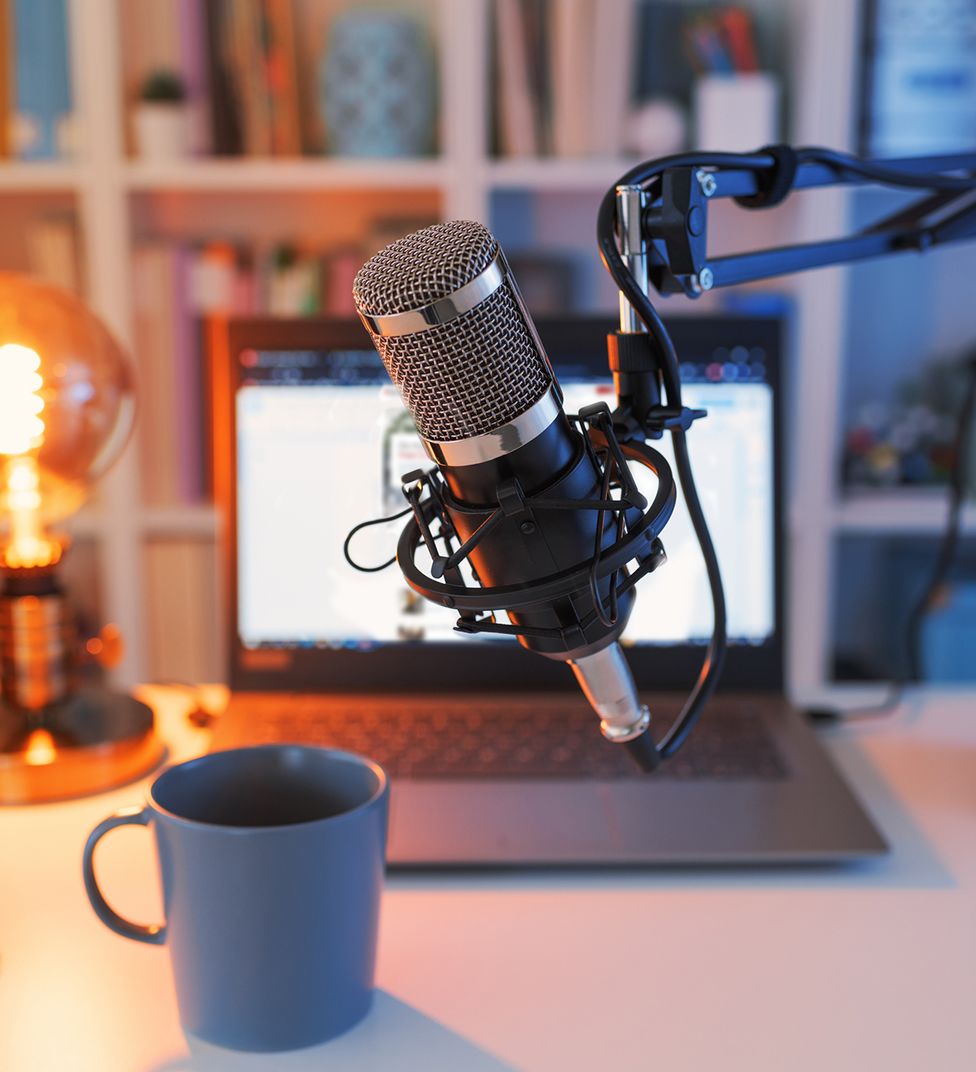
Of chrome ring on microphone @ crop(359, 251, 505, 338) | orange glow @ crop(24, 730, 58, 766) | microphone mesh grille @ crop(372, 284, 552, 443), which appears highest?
chrome ring on microphone @ crop(359, 251, 505, 338)

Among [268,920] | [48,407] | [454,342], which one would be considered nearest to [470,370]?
[454,342]

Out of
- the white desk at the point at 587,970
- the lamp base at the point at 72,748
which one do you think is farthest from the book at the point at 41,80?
the white desk at the point at 587,970

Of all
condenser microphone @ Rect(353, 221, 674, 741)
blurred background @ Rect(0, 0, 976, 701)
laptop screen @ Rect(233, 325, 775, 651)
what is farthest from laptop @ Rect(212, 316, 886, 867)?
blurred background @ Rect(0, 0, 976, 701)

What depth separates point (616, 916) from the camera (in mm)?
581

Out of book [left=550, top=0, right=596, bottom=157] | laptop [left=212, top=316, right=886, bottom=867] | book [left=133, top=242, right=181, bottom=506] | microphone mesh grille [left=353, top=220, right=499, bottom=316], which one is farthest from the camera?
book [left=133, top=242, right=181, bottom=506]

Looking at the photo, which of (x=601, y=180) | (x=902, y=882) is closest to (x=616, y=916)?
(x=902, y=882)

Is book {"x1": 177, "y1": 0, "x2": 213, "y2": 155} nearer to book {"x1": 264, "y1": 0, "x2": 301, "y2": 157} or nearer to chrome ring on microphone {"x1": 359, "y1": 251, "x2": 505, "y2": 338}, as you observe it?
book {"x1": 264, "y1": 0, "x2": 301, "y2": 157}

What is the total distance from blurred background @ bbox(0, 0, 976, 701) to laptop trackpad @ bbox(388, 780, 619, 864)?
0.96 metres

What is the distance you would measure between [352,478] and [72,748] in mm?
274

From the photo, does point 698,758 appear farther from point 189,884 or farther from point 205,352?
point 205,352

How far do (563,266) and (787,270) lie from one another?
4.30 ft

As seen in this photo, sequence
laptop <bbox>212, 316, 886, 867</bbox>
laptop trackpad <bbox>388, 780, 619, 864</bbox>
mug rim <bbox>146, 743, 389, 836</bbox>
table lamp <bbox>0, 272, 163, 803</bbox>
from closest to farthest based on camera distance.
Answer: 1. mug rim <bbox>146, 743, 389, 836</bbox>
2. laptop trackpad <bbox>388, 780, 619, 864</bbox>
3. table lamp <bbox>0, 272, 163, 803</bbox>
4. laptop <bbox>212, 316, 886, 867</bbox>

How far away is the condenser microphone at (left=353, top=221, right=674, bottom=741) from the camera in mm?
351

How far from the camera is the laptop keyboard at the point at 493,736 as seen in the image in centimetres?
71
